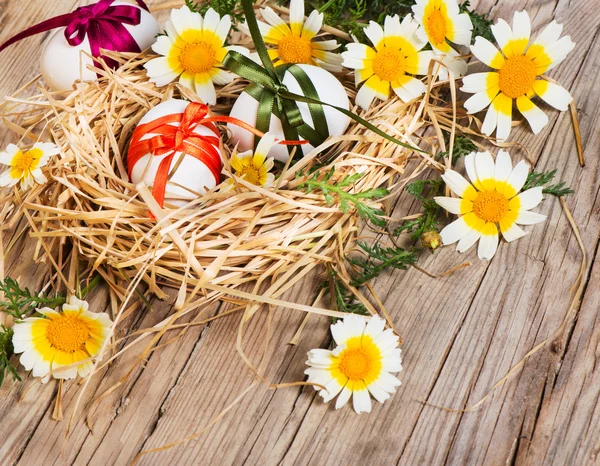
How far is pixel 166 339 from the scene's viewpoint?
129 centimetres

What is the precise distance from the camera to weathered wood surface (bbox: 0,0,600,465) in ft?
3.84

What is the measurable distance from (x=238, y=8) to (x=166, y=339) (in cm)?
83

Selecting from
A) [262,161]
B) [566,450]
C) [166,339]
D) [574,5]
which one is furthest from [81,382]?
[574,5]

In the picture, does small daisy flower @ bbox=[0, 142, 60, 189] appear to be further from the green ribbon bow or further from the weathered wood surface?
the green ribbon bow

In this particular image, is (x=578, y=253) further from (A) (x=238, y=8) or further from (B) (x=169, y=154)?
(A) (x=238, y=8)

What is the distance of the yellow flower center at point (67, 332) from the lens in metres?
1.21

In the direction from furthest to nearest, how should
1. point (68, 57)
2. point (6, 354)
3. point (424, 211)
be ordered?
point (68, 57) < point (424, 211) < point (6, 354)

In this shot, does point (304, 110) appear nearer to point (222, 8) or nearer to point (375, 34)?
point (375, 34)

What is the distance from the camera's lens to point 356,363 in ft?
3.80

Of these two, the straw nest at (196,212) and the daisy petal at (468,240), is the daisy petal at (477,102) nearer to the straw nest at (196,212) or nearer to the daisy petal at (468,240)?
the straw nest at (196,212)

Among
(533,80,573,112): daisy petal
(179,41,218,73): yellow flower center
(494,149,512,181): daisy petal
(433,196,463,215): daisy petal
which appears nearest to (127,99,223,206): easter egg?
(179,41,218,73): yellow flower center

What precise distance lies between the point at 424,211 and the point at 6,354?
2.85ft

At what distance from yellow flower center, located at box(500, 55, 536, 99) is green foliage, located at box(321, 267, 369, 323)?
0.55m

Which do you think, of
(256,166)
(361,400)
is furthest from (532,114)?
(361,400)
